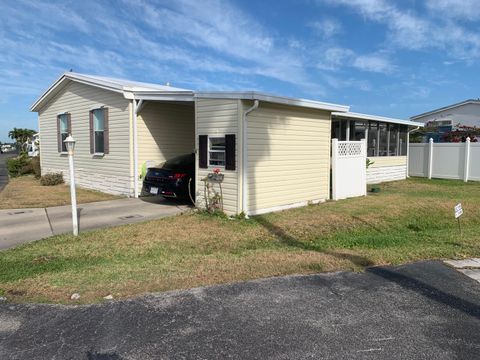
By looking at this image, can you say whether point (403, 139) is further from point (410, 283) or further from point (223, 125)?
point (410, 283)

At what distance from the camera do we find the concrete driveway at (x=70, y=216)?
7457mm

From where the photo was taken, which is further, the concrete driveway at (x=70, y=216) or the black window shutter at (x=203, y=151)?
the black window shutter at (x=203, y=151)

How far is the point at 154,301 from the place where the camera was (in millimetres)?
4195

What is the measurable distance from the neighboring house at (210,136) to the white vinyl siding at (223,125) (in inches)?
0.9

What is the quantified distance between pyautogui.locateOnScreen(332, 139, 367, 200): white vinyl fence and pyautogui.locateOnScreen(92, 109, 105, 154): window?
7515 mm

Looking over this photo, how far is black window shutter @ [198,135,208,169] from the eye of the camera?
922cm

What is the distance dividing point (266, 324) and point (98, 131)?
445 inches

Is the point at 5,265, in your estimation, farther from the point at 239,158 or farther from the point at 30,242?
the point at 239,158

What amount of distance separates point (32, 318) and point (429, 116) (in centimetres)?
3117

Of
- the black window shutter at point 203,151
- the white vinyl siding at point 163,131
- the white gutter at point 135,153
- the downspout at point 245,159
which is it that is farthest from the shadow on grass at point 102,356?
the white vinyl siding at point 163,131

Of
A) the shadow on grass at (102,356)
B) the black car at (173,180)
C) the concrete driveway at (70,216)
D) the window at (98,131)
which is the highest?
the window at (98,131)

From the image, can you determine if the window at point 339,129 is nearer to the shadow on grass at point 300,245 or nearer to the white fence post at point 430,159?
the white fence post at point 430,159

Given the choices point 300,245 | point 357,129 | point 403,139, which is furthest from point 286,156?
point 403,139

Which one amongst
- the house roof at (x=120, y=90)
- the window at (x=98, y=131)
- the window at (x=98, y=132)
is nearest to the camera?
the house roof at (x=120, y=90)
